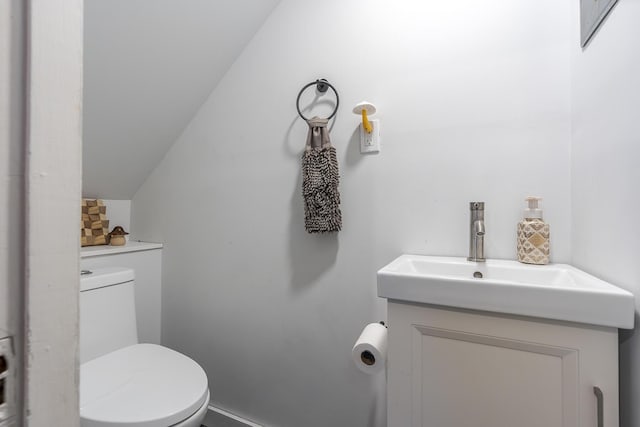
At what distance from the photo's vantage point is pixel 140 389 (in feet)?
3.32

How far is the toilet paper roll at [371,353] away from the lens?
2.83 ft

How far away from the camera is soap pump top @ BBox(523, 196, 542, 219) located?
0.94 m

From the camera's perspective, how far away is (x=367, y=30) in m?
1.19

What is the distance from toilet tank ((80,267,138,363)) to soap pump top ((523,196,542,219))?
5.32 ft

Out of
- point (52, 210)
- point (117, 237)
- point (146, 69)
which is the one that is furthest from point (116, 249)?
point (52, 210)

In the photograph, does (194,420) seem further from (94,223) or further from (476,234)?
(94,223)

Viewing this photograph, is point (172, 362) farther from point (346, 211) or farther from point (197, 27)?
point (197, 27)

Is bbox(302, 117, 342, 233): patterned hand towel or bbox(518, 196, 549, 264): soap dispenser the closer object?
bbox(518, 196, 549, 264): soap dispenser

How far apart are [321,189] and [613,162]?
82 centimetres

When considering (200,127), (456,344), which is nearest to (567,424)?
(456,344)

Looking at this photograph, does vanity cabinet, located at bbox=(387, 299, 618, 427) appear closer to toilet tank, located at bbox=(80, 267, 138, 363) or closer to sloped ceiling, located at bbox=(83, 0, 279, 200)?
toilet tank, located at bbox=(80, 267, 138, 363)

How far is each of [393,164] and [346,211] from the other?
0.85ft

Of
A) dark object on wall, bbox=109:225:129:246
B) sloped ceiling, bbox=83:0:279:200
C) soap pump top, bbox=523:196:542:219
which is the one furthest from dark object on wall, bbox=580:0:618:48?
dark object on wall, bbox=109:225:129:246

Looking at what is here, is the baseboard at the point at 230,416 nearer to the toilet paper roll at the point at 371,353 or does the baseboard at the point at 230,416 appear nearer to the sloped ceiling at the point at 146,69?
the toilet paper roll at the point at 371,353
